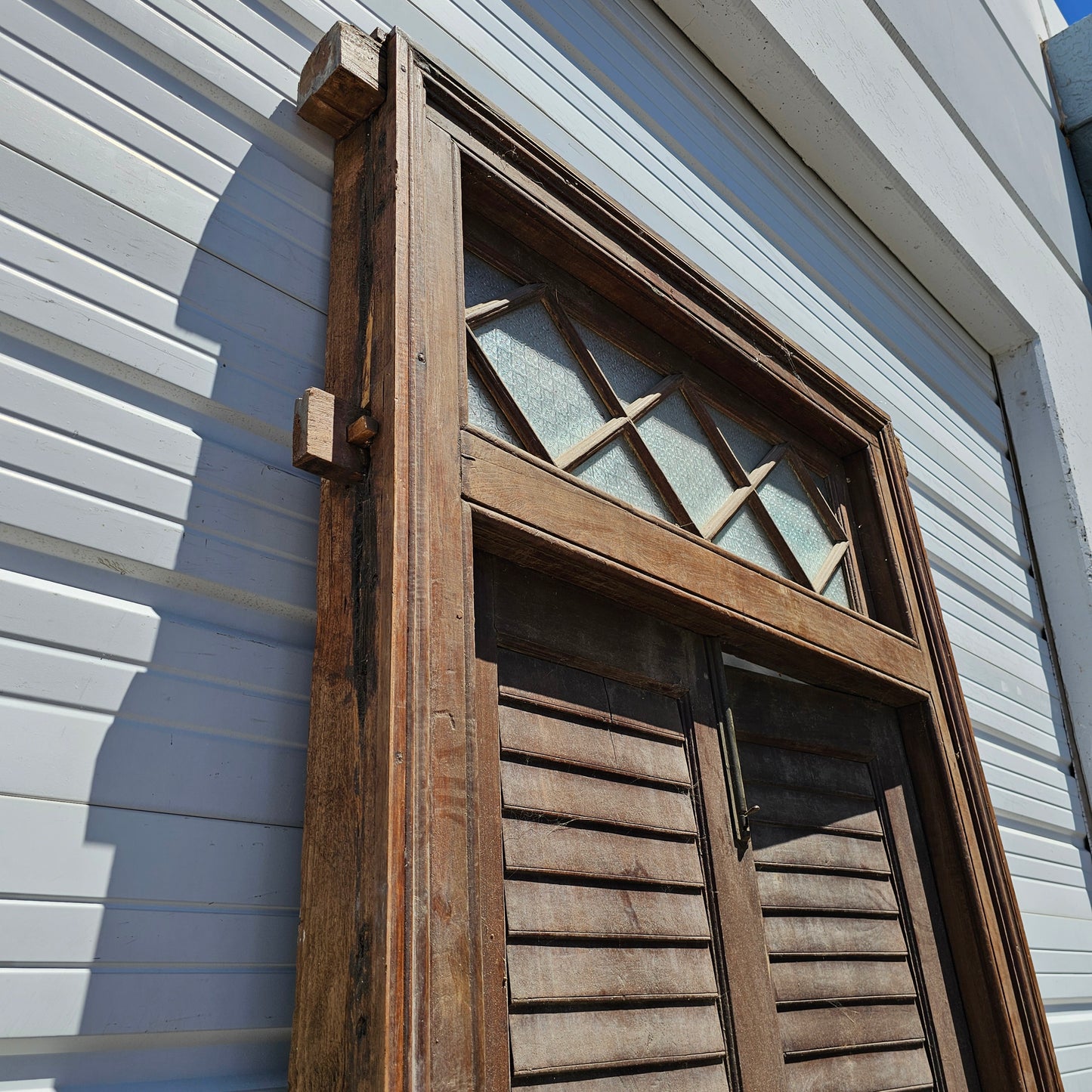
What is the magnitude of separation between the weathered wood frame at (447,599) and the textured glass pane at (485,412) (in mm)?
152

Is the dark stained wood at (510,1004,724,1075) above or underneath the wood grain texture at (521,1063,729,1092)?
above

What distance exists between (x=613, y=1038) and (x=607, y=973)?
3.6 inches

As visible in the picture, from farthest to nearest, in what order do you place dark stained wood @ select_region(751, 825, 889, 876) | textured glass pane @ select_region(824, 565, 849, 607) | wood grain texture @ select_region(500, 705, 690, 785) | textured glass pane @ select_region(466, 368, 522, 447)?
textured glass pane @ select_region(824, 565, 849, 607)
dark stained wood @ select_region(751, 825, 889, 876)
textured glass pane @ select_region(466, 368, 522, 447)
wood grain texture @ select_region(500, 705, 690, 785)

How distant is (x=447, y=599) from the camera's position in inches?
57.4

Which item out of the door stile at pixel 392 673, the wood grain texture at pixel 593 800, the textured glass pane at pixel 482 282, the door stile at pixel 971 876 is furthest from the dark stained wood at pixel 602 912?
the textured glass pane at pixel 482 282

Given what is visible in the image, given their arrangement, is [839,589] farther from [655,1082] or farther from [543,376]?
[655,1082]

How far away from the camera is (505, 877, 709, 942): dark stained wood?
151 centimetres

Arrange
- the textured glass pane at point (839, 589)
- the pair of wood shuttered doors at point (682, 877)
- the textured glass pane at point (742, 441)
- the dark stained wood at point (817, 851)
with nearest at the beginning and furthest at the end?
1. the pair of wood shuttered doors at point (682, 877)
2. the dark stained wood at point (817, 851)
3. the textured glass pane at point (742, 441)
4. the textured glass pane at point (839, 589)

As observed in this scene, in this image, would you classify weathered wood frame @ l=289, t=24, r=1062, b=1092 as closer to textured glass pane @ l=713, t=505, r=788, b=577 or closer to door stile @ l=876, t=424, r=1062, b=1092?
door stile @ l=876, t=424, r=1062, b=1092

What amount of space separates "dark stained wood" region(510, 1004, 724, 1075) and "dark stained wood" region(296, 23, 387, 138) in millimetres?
1546

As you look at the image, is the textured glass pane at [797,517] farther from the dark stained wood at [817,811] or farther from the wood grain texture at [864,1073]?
the wood grain texture at [864,1073]

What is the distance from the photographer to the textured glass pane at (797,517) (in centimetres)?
267

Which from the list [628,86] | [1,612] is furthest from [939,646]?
[1,612]

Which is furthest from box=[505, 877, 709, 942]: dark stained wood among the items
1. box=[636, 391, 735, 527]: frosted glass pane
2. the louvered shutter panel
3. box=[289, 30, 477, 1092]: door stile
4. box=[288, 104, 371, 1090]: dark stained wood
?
box=[636, 391, 735, 527]: frosted glass pane
